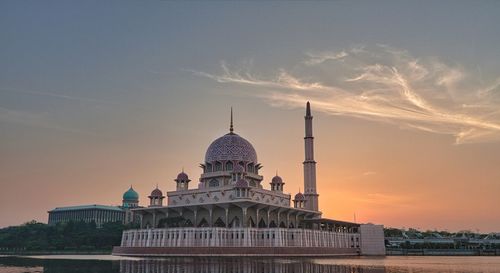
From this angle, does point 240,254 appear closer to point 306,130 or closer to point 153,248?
point 153,248

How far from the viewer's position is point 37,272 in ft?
96.5

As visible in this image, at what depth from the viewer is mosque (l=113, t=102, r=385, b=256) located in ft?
185

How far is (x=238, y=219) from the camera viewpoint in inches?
2416

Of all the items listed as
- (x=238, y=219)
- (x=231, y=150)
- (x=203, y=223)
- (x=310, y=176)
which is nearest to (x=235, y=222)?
(x=238, y=219)

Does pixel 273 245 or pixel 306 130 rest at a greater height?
pixel 306 130

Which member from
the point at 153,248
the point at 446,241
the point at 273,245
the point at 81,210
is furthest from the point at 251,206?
the point at 81,210

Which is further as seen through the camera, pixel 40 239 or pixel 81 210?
pixel 81 210

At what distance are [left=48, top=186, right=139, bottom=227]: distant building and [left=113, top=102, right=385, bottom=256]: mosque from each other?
180 feet

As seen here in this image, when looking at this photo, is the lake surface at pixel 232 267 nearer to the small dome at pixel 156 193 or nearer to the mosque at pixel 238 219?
the mosque at pixel 238 219

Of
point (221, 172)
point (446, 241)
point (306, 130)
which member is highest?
point (306, 130)

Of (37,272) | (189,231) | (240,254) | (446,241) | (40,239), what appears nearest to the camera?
(37,272)

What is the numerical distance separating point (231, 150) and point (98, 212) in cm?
6904

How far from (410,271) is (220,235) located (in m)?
28.6

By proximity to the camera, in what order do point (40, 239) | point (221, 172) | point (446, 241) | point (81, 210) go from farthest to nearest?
point (81, 210)
point (446, 241)
point (40, 239)
point (221, 172)
